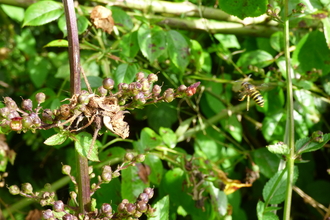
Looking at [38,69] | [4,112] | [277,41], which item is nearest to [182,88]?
[4,112]

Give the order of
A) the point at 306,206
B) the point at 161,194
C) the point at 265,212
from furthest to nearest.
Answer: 1. the point at 306,206
2. the point at 161,194
3. the point at 265,212

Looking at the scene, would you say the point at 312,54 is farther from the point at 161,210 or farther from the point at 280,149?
→ the point at 161,210

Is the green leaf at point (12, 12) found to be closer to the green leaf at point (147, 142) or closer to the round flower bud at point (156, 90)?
the green leaf at point (147, 142)

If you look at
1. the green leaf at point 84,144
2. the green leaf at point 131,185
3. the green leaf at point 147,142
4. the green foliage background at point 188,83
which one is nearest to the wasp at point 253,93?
the green foliage background at point 188,83

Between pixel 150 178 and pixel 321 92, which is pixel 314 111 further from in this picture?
pixel 150 178

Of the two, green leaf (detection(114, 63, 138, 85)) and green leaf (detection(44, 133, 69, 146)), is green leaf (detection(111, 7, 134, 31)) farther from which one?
green leaf (detection(44, 133, 69, 146))

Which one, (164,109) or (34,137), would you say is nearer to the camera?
(164,109)

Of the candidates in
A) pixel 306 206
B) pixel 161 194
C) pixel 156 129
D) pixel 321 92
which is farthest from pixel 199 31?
pixel 306 206
